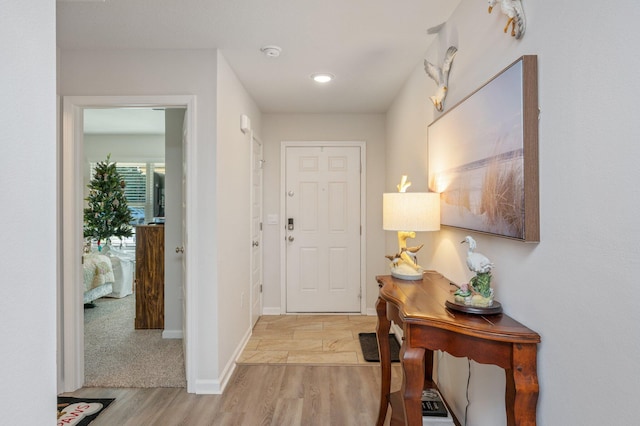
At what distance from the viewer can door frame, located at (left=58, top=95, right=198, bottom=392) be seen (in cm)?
244

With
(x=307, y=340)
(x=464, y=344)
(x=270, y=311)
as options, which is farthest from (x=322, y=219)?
(x=464, y=344)

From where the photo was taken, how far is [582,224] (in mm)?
997

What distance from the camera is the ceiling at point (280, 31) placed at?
194 centimetres

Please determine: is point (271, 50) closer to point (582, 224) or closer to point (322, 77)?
point (322, 77)

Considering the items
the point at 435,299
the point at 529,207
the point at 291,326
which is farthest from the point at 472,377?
the point at 291,326

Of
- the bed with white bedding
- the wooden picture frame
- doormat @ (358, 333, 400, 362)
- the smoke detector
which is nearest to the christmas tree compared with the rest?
the bed with white bedding

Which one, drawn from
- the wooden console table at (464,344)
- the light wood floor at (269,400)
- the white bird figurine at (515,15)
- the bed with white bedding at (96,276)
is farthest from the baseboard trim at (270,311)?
the white bird figurine at (515,15)

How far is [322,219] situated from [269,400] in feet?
7.48

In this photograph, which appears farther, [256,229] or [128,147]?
[128,147]

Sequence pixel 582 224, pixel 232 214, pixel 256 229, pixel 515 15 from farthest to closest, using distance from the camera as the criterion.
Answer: pixel 256 229 → pixel 232 214 → pixel 515 15 → pixel 582 224

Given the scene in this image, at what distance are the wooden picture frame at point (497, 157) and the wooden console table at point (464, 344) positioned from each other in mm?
338

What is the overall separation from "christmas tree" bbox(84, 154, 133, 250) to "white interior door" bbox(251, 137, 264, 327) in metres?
2.50

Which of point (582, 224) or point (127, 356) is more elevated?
point (582, 224)

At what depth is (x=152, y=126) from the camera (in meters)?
5.26
